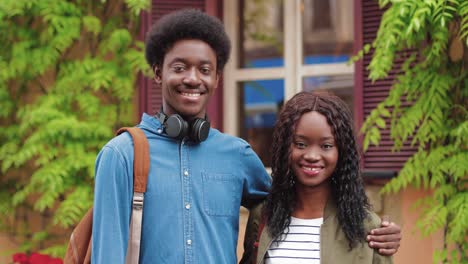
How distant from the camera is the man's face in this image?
10.1ft

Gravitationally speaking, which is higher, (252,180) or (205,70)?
(205,70)

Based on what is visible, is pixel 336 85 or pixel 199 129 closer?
pixel 199 129

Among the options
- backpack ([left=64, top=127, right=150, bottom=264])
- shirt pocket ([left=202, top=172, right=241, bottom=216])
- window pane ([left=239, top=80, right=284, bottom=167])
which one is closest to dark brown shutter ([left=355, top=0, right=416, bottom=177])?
window pane ([left=239, top=80, right=284, bottom=167])

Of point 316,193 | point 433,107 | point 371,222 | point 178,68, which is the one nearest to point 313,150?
point 316,193

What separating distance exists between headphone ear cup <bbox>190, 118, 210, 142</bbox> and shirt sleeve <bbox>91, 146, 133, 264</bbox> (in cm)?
31

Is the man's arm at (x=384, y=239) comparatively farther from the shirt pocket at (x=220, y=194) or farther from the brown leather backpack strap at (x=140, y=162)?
the brown leather backpack strap at (x=140, y=162)

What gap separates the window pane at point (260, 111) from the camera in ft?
19.5

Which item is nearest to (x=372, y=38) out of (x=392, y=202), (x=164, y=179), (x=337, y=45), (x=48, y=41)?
(x=337, y=45)

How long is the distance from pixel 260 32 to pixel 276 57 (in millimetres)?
275

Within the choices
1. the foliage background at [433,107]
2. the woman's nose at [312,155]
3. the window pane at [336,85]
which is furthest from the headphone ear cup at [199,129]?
the window pane at [336,85]

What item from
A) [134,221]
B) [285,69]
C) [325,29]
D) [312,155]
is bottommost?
[134,221]

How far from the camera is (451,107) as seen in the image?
4676 millimetres

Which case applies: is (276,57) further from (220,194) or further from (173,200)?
(173,200)

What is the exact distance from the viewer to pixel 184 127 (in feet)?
10.1
